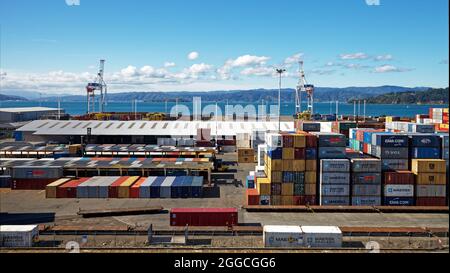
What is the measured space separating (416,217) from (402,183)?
375 centimetres

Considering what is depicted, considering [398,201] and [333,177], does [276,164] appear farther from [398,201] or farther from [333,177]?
[398,201]

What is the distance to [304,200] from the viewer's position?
3484cm

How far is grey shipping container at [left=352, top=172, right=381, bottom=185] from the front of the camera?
34.6 m

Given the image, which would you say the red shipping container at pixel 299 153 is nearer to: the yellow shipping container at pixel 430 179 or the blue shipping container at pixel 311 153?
the blue shipping container at pixel 311 153

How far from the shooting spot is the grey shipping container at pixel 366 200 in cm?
3481

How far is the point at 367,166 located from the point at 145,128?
47845mm

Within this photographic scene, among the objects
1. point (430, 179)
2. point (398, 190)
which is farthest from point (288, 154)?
point (430, 179)

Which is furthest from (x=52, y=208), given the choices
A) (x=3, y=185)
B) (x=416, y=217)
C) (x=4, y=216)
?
(x=416, y=217)

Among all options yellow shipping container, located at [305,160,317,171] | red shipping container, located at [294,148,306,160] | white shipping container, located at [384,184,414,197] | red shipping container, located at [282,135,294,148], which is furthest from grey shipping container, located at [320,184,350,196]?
red shipping container, located at [282,135,294,148]

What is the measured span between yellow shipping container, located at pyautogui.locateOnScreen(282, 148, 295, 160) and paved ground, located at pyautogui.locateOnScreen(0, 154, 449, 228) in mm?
5051

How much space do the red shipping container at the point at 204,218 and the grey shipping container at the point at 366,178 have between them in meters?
12.4

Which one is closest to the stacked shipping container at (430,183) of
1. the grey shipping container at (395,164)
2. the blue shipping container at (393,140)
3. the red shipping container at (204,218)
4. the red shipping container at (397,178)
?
the red shipping container at (397,178)

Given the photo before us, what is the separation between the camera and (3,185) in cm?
4244

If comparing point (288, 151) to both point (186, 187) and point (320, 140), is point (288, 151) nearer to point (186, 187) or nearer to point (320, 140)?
point (320, 140)
